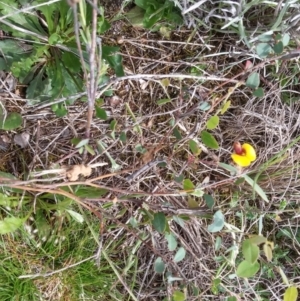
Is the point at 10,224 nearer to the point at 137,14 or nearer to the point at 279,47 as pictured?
the point at 137,14

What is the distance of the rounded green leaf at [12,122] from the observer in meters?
1.18

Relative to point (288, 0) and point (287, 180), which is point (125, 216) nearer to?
point (287, 180)

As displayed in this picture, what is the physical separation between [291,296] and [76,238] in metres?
0.58

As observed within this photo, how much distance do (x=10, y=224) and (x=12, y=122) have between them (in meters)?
0.25

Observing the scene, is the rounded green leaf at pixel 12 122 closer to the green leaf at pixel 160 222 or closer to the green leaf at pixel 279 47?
the green leaf at pixel 160 222

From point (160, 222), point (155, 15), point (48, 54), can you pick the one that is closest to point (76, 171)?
point (160, 222)

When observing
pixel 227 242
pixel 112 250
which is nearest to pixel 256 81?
pixel 227 242

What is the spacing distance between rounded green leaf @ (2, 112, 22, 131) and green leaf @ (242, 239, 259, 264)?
609 millimetres

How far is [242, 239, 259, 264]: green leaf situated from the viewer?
989 millimetres

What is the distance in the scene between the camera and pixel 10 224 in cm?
120

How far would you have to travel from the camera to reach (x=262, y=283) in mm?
1444

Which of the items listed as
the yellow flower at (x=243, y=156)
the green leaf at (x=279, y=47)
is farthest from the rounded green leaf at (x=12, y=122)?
the green leaf at (x=279, y=47)

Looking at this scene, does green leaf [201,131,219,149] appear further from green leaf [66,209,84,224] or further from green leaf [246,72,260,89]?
green leaf [66,209,84,224]

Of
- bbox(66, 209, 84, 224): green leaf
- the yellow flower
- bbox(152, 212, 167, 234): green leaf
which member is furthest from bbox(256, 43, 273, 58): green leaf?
bbox(66, 209, 84, 224): green leaf
